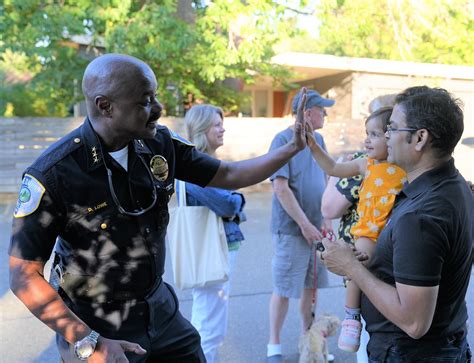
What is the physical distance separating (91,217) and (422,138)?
53.1 inches

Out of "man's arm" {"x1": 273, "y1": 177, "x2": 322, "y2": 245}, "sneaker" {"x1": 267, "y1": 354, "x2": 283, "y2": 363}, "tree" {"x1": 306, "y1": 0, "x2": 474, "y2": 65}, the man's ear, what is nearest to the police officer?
the man's ear

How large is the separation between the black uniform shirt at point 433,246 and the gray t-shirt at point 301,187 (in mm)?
1694

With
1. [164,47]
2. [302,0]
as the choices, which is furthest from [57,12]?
[302,0]

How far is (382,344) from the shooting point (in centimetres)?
191

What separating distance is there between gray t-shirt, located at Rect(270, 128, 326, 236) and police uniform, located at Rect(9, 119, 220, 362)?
1.53 meters

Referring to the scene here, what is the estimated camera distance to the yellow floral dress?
2498 mm

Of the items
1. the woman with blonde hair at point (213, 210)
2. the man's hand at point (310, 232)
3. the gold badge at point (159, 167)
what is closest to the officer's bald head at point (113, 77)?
the gold badge at point (159, 167)

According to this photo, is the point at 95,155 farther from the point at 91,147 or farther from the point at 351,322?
the point at 351,322

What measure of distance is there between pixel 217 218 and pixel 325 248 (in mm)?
1261

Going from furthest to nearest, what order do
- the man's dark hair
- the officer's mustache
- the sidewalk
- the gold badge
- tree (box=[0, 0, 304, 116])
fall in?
tree (box=[0, 0, 304, 116]), the sidewalk, the gold badge, the officer's mustache, the man's dark hair

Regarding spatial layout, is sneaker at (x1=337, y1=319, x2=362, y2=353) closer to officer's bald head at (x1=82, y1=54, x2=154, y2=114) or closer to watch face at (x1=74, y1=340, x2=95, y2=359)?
watch face at (x1=74, y1=340, x2=95, y2=359)

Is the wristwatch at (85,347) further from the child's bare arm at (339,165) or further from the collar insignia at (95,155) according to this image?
the child's bare arm at (339,165)

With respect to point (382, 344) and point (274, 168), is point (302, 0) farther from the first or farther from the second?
point (382, 344)

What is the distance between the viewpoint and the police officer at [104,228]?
180 centimetres
